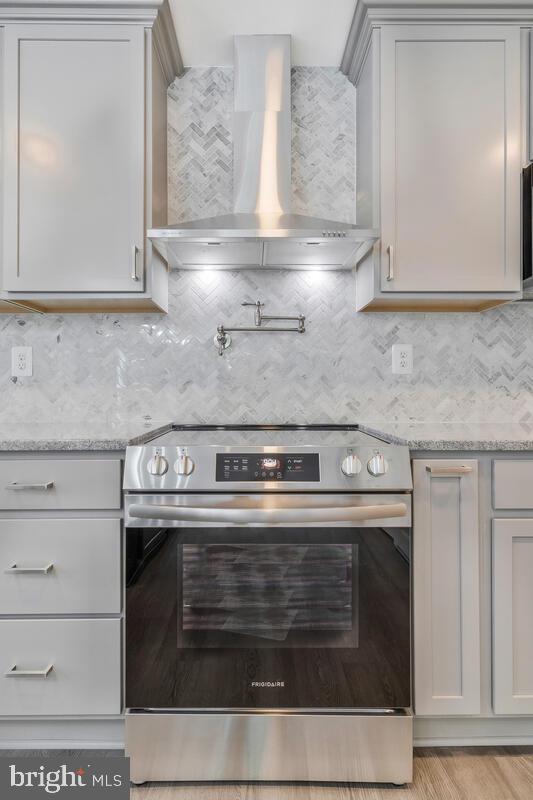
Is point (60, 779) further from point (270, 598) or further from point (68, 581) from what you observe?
point (270, 598)

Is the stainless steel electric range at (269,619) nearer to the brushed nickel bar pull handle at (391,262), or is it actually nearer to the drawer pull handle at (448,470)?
the drawer pull handle at (448,470)

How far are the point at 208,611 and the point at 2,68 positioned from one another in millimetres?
1984

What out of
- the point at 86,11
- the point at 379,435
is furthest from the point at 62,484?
the point at 86,11

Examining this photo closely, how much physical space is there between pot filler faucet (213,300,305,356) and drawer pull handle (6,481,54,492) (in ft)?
2.98

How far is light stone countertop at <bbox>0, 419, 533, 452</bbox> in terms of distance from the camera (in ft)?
4.76

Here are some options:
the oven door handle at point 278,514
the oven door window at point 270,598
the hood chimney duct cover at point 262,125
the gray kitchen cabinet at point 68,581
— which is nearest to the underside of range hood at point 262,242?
the hood chimney duct cover at point 262,125

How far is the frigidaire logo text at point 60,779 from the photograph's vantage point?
1310 mm

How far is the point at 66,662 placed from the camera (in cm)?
146

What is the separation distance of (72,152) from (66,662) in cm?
170

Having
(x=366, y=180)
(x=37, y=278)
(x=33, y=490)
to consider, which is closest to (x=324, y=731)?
(x=33, y=490)

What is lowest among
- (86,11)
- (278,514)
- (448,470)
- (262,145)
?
(278,514)

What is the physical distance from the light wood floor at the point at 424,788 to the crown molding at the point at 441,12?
2466 millimetres

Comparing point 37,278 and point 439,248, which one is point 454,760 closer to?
point 439,248

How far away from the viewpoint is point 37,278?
5.77 feet
